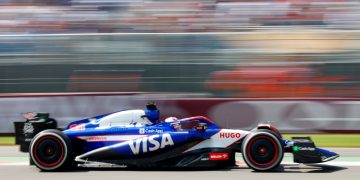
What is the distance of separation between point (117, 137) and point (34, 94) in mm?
7184

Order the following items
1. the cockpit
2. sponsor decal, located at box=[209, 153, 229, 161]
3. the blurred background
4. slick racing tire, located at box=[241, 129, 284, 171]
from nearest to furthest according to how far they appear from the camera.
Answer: slick racing tire, located at box=[241, 129, 284, 171] → sponsor decal, located at box=[209, 153, 229, 161] → the cockpit → the blurred background

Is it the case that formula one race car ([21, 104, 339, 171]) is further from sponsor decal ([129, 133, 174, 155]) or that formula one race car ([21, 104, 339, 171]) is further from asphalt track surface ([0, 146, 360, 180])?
asphalt track surface ([0, 146, 360, 180])

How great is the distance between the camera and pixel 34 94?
14.3m

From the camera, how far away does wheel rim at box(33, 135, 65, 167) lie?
7633 millimetres

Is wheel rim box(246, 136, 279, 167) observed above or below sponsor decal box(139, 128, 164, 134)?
below

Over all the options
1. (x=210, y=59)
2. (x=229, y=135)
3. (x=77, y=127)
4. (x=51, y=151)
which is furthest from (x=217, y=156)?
(x=210, y=59)

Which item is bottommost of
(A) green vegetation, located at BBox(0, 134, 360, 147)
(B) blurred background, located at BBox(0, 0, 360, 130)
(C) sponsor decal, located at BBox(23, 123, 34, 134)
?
(A) green vegetation, located at BBox(0, 134, 360, 147)

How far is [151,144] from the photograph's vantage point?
7504mm

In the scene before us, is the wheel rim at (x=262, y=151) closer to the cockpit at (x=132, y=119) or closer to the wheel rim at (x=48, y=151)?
the cockpit at (x=132, y=119)

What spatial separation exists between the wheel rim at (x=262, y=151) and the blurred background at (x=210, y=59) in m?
6.56

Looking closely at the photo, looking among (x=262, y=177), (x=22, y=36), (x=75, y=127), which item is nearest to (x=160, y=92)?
(x=22, y=36)

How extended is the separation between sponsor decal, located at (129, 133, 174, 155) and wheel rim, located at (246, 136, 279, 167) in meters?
1.02

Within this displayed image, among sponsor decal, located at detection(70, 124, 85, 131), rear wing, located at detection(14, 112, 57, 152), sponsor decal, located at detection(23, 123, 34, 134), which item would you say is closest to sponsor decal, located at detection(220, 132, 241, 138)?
sponsor decal, located at detection(70, 124, 85, 131)

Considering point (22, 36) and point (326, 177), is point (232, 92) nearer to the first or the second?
point (22, 36)
